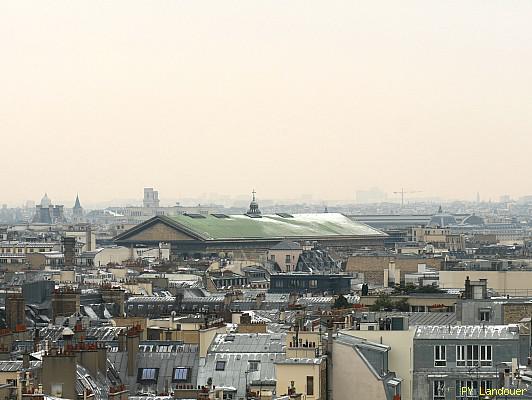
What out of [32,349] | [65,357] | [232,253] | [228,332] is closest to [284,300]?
[228,332]

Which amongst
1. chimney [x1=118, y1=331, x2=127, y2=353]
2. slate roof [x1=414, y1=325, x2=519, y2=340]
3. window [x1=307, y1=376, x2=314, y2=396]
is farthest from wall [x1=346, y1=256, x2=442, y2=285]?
window [x1=307, y1=376, x2=314, y2=396]

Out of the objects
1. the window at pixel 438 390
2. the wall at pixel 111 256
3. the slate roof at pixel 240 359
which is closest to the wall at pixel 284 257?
the wall at pixel 111 256

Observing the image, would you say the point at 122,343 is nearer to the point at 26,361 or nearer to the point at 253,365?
the point at 253,365

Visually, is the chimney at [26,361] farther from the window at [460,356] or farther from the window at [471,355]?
the window at [471,355]

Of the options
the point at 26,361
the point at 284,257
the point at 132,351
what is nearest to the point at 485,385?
the point at 132,351

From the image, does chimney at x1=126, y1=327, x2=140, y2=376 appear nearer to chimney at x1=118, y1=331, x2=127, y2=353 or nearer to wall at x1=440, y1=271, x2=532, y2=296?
chimney at x1=118, y1=331, x2=127, y2=353

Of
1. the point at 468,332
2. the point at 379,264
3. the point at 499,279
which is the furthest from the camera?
the point at 379,264
